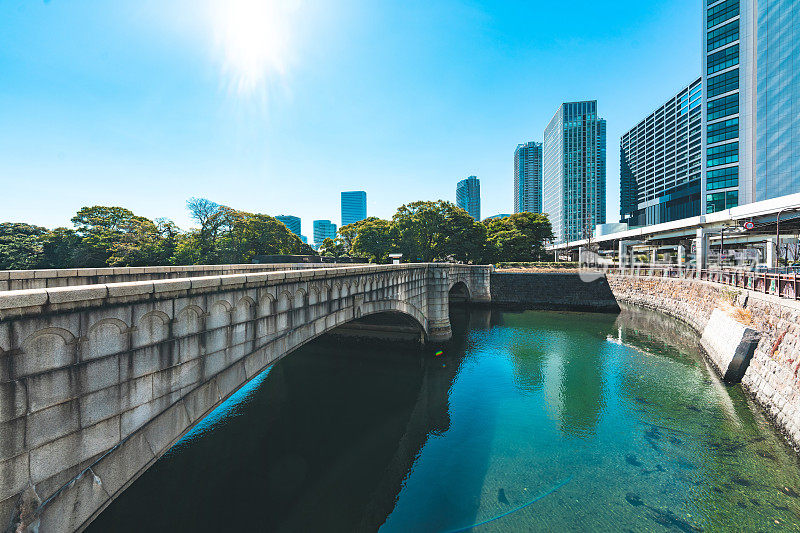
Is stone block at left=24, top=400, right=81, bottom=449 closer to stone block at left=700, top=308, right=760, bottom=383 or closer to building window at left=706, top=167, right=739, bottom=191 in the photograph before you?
stone block at left=700, top=308, right=760, bottom=383

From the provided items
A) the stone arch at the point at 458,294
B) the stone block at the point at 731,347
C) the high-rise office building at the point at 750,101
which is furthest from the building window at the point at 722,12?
the stone block at the point at 731,347

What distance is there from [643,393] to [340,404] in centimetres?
1665

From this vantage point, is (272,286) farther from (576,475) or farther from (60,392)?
(576,475)

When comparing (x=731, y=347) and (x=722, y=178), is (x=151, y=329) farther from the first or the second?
(x=722, y=178)

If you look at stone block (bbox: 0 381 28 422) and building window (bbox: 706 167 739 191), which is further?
building window (bbox: 706 167 739 191)

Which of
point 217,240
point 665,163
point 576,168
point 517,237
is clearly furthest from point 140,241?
point 665,163

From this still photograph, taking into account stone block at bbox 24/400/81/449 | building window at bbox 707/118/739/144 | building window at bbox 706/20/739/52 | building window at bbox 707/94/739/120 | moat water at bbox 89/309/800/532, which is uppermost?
building window at bbox 706/20/739/52

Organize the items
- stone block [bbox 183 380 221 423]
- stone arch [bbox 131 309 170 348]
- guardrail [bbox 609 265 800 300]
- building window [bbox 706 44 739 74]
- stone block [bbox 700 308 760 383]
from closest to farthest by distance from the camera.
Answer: stone arch [bbox 131 309 170 348] → stone block [bbox 183 380 221 423] → guardrail [bbox 609 265 800 300] → stone block [bbox 700 308 760 383] → building window [bbox 706 44 739 74]

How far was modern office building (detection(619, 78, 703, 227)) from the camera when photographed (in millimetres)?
124188

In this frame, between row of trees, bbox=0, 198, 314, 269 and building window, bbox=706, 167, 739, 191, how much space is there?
92721 millimetres

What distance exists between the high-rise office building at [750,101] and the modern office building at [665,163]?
48224 millimetres

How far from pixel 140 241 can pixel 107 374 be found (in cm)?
6697

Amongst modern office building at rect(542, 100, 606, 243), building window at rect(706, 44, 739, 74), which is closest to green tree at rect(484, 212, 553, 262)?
building window at rect(706, 44, 739, 74)

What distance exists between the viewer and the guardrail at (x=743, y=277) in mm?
17594
